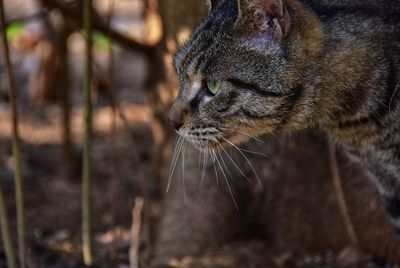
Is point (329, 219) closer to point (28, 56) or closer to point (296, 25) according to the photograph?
point (296, 25)

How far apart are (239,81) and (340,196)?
1.38m

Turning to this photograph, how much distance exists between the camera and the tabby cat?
2795 millimetres

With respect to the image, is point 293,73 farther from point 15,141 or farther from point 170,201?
point 170,201

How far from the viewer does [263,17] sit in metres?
2.75

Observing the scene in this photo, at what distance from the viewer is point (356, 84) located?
2932mm

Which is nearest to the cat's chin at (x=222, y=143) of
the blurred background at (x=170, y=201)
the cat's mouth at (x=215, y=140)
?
the cat's mouth at (x=215, y=140)

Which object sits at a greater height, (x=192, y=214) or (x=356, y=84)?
(x=356, y=84)

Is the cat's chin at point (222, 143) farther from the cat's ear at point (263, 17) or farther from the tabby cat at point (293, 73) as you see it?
the cat's ear at point (263, 17)

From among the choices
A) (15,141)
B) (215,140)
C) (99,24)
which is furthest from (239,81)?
(99,24)

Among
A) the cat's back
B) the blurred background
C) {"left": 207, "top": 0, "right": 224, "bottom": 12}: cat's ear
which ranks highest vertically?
the cat's back

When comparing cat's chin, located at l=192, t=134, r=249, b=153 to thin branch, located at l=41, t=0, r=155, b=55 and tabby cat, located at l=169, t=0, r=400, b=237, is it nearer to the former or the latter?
tabby cat, located at l=169, t=0, r=400, b=237

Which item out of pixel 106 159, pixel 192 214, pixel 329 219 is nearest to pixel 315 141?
pixel 329 219

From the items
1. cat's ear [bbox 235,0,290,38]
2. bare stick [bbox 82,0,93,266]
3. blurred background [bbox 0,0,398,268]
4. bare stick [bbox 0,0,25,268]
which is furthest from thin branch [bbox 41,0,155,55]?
cat's ear [bbox 235,0,290,38]

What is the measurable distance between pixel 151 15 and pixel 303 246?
5.86 ft
